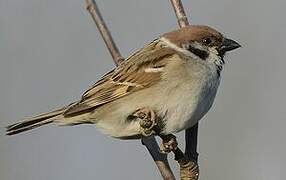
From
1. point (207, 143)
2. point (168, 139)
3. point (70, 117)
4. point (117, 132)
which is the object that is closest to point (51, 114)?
point (70, 117)

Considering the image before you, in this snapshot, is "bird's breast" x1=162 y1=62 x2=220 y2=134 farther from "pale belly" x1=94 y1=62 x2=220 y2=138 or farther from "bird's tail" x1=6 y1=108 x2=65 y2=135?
"bird's tail" x1=6 y1=108 x2=65 y2=135

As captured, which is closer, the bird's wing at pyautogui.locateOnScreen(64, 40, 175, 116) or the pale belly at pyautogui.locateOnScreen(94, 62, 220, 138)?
the pale belly at pyautogui.locateOnScreen(94, 62, 220, 138)

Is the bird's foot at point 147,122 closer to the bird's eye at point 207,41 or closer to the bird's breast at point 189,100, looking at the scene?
the bird's breast at point 189,100

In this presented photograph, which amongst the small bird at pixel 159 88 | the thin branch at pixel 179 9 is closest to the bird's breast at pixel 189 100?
the small bird at pixel 159 88

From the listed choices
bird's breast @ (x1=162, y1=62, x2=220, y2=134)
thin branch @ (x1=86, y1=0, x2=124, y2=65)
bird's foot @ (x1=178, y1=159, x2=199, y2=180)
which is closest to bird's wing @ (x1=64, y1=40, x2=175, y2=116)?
bird's breast @ (x1=162, y1=62, x2=220, y2=134)

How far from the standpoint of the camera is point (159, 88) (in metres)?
2.57

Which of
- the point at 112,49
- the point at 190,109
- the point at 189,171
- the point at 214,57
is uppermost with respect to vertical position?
the point at 112,49

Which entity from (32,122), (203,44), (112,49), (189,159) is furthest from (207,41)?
(189,159)

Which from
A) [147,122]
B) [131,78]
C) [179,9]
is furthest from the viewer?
[131,78]

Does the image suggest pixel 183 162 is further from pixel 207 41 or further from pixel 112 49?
pixel 207 41

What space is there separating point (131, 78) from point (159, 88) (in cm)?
12

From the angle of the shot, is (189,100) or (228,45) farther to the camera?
(228,45)

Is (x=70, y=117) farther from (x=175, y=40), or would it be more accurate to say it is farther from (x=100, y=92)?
(x=175, y=40)

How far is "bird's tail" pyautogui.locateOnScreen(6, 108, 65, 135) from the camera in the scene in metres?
2.45
